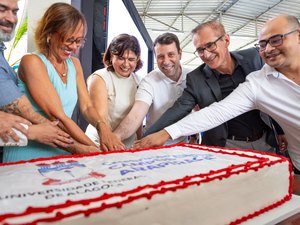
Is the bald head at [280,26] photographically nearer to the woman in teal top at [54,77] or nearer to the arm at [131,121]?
the arm at [131,121]

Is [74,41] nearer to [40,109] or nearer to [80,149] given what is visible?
[40,109]

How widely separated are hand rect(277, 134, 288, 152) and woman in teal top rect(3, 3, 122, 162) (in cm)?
99

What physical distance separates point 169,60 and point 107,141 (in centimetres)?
85

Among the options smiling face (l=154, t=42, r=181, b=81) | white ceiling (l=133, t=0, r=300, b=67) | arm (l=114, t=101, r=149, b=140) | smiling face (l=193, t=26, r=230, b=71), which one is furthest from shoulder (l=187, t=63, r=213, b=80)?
white ceiling (l=133, t=0, r=300, b=67)

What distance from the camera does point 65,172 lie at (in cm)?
76

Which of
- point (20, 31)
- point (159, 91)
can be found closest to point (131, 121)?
Result: point (159, 91)

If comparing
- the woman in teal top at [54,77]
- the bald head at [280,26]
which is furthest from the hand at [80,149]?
the bald head at [280,26]

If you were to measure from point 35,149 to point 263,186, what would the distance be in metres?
0.90

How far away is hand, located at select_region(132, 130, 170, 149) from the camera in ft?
4.74

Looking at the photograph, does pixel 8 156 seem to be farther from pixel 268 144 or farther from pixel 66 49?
pixel 268 144

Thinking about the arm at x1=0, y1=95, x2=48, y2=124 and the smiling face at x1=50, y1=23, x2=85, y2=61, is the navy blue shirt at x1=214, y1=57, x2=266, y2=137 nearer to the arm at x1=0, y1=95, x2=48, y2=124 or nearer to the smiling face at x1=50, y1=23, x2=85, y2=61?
the smiling face at x1=50, y1=23, x2=85, y2=61

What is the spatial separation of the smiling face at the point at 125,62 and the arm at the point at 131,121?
0.23 meters

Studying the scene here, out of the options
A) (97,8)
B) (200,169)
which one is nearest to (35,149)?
(200,169)

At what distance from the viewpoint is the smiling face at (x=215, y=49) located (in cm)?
183
